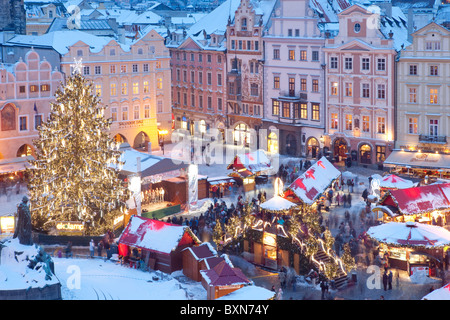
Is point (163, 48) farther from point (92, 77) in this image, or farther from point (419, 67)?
point (419, 67)

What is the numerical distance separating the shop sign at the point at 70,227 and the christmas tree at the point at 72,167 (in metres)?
0.31

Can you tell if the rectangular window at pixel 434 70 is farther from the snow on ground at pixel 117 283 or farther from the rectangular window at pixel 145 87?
the snow on ground at pixel 117 283

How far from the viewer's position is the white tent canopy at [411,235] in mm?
33938

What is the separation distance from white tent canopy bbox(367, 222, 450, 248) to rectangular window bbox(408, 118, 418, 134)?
22726 millimetres

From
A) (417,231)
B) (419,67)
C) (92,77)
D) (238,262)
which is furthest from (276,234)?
(92,77)

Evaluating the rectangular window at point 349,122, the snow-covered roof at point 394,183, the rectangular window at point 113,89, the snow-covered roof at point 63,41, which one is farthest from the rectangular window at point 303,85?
the snow-covered roof at point 394,183

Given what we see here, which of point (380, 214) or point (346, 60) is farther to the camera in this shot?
point (346, 60)

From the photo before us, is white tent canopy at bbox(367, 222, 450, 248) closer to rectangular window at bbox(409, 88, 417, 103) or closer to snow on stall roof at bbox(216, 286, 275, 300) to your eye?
snow on stall roof at bbox(216, 286, 275, 300)

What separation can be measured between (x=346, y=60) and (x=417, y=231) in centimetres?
2853

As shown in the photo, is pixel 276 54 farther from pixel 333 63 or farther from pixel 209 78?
pixel 209 78

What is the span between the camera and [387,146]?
2306 inches

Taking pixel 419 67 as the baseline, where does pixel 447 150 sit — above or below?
below

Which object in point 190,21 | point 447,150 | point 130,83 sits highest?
point 190,21

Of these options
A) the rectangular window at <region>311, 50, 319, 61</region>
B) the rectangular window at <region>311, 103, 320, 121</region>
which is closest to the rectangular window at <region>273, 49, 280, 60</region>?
the rectangular window at <region>311, 50, 319, 61</region>
